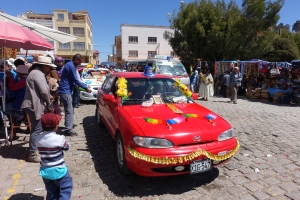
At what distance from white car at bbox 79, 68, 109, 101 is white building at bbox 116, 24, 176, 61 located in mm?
33764

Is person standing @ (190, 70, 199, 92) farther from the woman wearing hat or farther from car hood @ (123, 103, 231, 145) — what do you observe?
the woman wearing hat

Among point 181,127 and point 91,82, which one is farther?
point 91,82

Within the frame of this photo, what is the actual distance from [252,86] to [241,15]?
19.7 ft

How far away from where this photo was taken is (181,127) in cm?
299

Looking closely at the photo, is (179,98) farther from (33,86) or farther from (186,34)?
(186,34)

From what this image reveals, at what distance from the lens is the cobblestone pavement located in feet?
9.69

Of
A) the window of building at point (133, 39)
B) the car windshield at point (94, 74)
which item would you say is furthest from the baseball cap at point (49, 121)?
the window of building at point (133, 39)

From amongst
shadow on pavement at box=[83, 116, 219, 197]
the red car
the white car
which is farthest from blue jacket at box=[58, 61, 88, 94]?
the white car

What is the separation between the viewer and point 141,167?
2.80 metres

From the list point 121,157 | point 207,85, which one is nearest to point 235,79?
point 207,85

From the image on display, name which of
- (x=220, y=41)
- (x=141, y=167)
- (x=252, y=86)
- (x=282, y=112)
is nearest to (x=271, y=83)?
(x=252, y=86)

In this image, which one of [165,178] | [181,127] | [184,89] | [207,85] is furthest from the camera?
[207,85]

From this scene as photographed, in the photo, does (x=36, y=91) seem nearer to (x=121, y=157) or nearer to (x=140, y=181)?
(x=121, y=157)

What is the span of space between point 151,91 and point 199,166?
1.80 m
